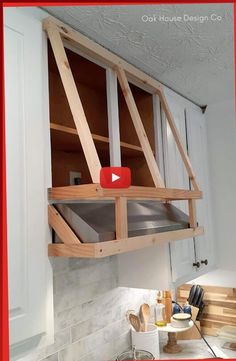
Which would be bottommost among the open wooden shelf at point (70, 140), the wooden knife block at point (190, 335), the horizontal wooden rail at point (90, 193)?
the wooden knife block at point (190, 335)

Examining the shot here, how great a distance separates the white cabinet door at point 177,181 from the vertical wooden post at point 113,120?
41 centimetres

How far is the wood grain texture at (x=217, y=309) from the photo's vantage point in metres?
1.95

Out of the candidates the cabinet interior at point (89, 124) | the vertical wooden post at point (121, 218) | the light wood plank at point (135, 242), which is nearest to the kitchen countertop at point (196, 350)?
the light wood plank at point (135, 242)

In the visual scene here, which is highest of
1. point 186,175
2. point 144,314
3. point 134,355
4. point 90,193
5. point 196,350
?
point 186,175

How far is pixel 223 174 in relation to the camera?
2.04 meters

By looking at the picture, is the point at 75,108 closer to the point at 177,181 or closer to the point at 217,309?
the point at 177,181

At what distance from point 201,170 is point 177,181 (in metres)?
0.39

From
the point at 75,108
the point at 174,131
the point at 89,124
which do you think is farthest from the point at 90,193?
the point at 174,131

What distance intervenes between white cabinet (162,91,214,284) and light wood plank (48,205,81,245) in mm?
708

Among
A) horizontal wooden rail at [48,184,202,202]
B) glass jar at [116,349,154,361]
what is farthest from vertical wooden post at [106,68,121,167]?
glass jar at [116,349,154,361]

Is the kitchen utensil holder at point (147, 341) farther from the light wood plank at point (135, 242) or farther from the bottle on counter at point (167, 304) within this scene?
the light wood plank at point (135, 242)

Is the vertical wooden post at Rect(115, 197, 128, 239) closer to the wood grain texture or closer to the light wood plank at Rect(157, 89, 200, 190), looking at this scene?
the light wood plank at Rect(157, 89, 200, 190)

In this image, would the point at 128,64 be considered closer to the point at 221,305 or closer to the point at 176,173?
the point at 176,173

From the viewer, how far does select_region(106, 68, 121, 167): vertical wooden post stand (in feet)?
3.94
